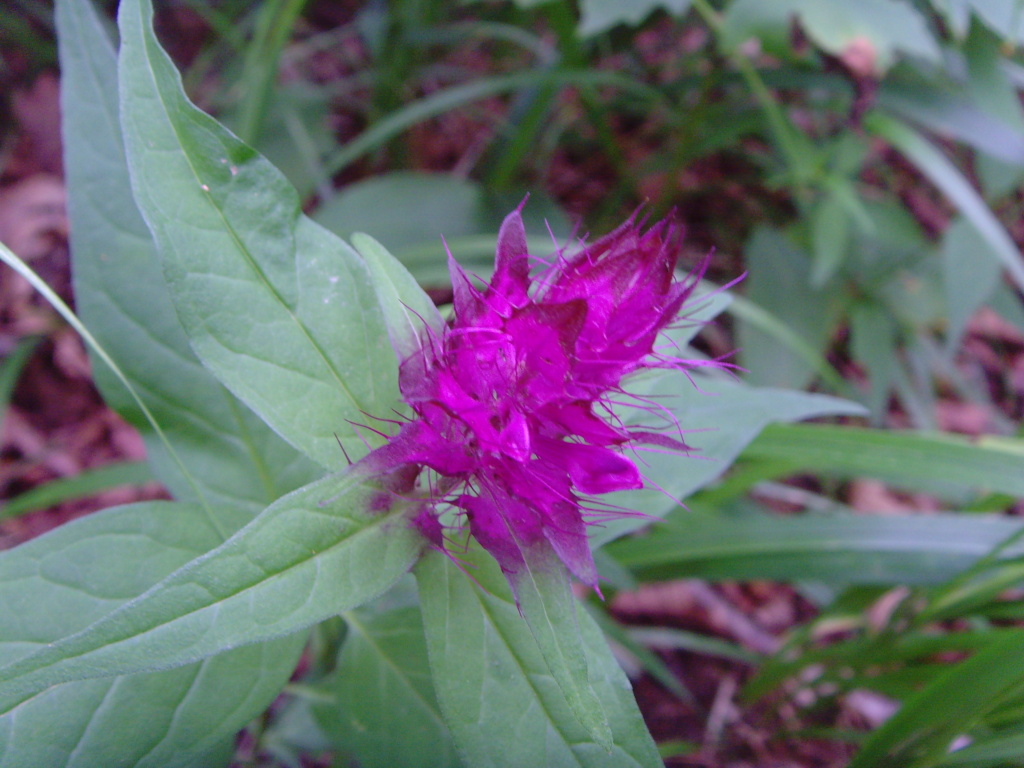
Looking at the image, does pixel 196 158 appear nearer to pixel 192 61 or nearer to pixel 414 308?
pixel 414 308

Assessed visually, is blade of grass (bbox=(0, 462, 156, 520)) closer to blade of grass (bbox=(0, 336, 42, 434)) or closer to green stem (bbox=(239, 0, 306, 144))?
blade of grass (bbox=(0, 336, 42, 434))

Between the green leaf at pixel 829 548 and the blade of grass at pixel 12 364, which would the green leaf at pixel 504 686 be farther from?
the blade of grass at pixel 12 364

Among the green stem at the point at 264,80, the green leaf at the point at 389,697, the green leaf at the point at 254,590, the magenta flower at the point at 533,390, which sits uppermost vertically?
the green stem at the point at 264,80

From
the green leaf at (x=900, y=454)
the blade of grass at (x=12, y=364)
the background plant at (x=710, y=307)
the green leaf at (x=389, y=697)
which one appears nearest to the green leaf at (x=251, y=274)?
the background plant at (x=710, y=307)

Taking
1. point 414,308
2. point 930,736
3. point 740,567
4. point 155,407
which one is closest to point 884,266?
point 740,567

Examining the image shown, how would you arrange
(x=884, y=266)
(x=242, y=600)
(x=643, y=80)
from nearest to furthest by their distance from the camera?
(x=242, y=600) < (x=884, y=266) < (x=643, y=80)

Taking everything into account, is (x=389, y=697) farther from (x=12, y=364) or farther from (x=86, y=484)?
(x=12, y=364)
